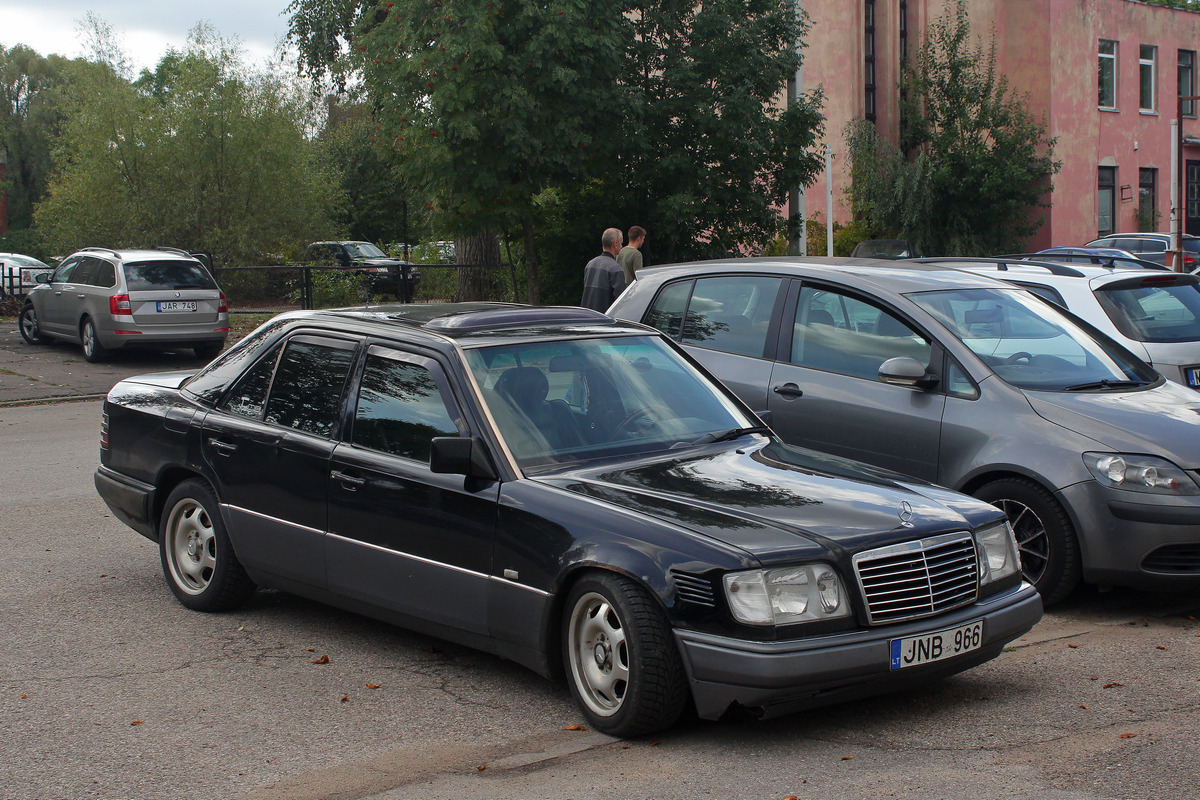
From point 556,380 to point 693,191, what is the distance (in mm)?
16911

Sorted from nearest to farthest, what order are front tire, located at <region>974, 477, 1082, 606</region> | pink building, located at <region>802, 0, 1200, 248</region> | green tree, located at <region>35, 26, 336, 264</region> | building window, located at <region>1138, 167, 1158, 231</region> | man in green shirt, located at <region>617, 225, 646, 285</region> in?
front tire, located at <region>974, 477, 1082, 606</region> → man in green shirt, located at <region>617, 225, 646, 285</region> → green tree, located at <region>35, 26, 336, 264</region> → pink building, located at <region>802, 0, 1200, 248</region> → building window, located at <region>1138, 167, 1158, 231</region>

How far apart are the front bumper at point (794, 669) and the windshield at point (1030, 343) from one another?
8.88 feet

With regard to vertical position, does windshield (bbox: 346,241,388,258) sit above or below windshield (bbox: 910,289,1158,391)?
above

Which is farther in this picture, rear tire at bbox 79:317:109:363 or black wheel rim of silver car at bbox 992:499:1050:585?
rear tire at bbox 79:317:109:363

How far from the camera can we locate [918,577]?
4.39 meters

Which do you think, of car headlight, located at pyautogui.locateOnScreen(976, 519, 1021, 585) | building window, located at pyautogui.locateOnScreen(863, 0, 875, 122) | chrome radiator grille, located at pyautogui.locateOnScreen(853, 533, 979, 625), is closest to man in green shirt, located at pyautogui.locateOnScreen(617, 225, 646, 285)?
car headlight, located at pyautogui.locateOnScreen(976, 519, 1021, 585)

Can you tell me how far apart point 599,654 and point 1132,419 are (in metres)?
3.24

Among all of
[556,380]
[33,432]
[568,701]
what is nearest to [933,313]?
[556,380]

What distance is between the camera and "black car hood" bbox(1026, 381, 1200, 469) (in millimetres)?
6000

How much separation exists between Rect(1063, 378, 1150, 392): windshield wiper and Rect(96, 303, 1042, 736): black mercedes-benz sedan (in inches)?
77.0

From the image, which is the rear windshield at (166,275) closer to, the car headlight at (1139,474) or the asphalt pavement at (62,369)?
the asphalt pavement at (62,369)

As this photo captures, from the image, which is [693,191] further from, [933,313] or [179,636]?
[179,636]

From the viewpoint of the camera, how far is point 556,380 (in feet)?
17.5

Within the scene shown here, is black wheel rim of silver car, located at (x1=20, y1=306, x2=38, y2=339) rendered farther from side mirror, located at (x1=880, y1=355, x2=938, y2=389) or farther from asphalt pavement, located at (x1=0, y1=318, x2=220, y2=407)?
side mirror, located at (x1=880, y1=355, x2=938, y2=389)
